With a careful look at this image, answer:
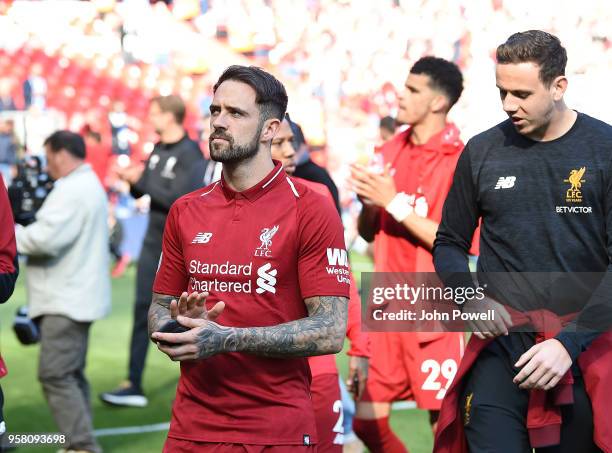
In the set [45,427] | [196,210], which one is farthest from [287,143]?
[45,427]

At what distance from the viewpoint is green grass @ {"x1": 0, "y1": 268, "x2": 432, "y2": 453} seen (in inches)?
285

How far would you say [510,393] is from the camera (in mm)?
3730

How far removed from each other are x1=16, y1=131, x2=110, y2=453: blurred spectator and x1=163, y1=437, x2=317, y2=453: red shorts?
10.8ft

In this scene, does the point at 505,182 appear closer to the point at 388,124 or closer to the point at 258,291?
the point at 258,291

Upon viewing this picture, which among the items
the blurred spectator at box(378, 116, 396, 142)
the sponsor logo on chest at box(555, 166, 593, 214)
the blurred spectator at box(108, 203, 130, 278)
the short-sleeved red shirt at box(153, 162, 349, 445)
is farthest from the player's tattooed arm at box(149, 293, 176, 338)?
the blurred spectator at box(108, 203, 130, 278)

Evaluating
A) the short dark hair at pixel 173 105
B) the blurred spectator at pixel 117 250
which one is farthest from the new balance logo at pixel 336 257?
the blurred spectator at pixel 117 250

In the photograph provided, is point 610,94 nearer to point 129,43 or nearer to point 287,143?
point 287,143

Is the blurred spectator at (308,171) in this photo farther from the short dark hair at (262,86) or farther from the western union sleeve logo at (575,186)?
the western union sleeve logo at (575,186)

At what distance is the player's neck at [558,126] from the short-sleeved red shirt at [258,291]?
2.83 feet

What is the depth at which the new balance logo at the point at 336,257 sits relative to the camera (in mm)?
3430

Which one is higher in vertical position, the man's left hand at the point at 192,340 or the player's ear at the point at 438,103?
the player's ear at the point at 438,103

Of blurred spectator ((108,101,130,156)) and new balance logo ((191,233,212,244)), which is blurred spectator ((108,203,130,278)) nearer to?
blurred spectator ((108,101,130,156))

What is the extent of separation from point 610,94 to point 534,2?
1653 centimetres

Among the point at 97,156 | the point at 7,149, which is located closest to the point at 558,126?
the point at 97,156
